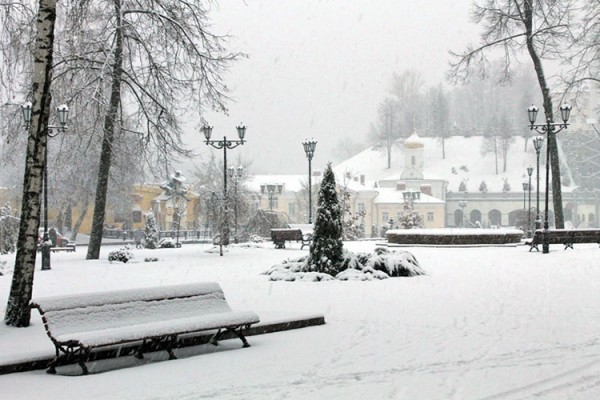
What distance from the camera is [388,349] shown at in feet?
24.9

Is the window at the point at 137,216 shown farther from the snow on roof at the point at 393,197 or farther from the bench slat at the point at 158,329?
the bench slat at the point at 158,329

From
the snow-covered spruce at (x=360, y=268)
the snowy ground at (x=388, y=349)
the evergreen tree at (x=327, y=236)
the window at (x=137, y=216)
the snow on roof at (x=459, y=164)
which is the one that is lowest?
the snowy ground at (x=388, y=349)

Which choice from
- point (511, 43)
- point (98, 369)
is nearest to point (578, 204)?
point (511, 43)

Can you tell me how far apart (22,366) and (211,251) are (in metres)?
16.8

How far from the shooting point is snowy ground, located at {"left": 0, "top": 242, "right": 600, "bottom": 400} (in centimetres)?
596

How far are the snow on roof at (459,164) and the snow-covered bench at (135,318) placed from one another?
8454 cm

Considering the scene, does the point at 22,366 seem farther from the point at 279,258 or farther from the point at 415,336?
the point at 279,258

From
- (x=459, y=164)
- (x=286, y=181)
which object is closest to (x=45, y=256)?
(x=286, y=181)

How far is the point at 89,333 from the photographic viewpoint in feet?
21.7

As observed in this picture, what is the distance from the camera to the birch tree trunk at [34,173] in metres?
8.32

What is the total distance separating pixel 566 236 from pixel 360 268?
32.2ft

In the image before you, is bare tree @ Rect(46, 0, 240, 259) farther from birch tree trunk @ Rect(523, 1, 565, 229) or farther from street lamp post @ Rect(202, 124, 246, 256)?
birch tree trunk @ Rect(523, 1, 565, 229)

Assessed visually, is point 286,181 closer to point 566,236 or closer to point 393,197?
point 393,197

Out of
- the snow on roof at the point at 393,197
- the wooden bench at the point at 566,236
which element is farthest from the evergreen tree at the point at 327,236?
the snow on roof at the point at 393,197
